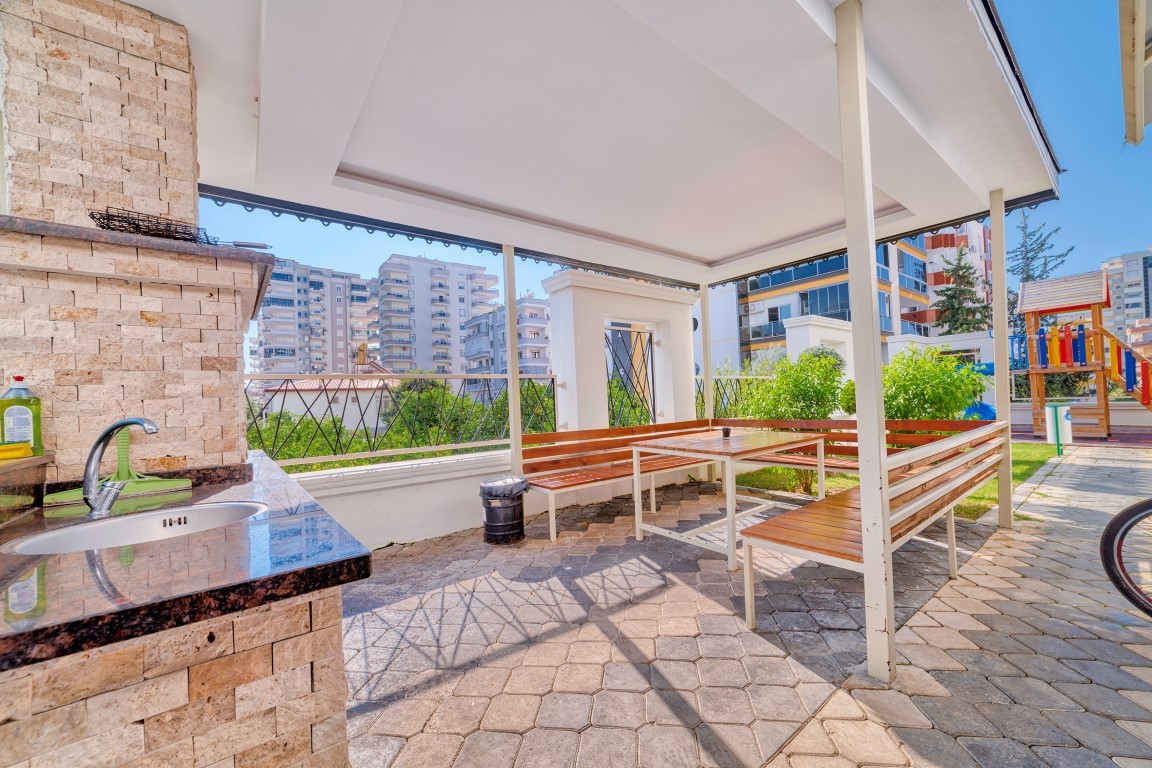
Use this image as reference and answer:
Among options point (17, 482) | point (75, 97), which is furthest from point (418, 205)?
point (17, 482)

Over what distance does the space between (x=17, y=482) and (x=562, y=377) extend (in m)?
4.26

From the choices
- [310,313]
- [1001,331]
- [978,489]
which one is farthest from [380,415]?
[310,313]

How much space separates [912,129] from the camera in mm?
2654

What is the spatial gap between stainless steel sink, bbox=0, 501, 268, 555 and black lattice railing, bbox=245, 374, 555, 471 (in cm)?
232

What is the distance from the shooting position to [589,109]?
2.68 meters

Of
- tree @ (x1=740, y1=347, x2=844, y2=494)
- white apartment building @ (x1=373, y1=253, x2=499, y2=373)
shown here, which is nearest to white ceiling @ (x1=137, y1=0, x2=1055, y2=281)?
tree @ (x1=740, y1=347, x2=844, y2=494)

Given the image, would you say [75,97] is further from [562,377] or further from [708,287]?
[708,287]

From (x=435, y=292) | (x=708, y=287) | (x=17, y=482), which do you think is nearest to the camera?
(x=17, y=482)

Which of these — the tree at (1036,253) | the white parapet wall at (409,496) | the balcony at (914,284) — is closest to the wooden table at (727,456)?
the white parapet wall at (409,496)

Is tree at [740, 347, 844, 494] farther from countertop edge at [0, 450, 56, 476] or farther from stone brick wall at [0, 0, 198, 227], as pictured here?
countertop edge at [0, 450, 56, 476]

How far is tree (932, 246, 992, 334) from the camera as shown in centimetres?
1834

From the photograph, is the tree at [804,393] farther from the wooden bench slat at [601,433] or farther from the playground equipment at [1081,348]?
the playground equipment at [1081,348]

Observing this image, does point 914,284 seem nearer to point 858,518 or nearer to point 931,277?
point 931,277

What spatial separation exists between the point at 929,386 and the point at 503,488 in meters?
4.27
